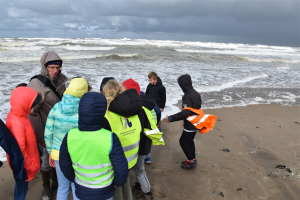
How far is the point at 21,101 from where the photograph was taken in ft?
7.69

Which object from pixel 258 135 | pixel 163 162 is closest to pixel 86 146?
pixel 163 162

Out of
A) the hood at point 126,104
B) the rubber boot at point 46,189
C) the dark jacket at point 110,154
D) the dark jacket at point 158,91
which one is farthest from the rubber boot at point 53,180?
the dark jacket at point 158,91

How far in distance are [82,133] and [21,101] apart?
104cm

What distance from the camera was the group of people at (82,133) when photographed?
6.02 ft

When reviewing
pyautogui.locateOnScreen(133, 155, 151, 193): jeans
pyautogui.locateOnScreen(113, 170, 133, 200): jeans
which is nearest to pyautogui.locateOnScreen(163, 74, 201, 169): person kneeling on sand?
pyautogui.locateOnScreen(133, 155, 151, 193): jeans

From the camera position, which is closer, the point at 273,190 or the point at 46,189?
the point at 46,189

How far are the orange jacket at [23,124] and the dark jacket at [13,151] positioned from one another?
0.05 m

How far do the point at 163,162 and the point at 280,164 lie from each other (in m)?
2.30

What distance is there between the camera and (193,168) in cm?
387

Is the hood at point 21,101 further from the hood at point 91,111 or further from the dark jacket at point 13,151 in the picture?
the hood at point 91,111

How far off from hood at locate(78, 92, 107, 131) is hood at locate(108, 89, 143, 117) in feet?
1.15

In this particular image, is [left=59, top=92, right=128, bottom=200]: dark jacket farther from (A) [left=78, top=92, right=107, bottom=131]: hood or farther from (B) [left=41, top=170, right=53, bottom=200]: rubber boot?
(B) [left=41, top=170, right=53, bottom=200]: rubber boot

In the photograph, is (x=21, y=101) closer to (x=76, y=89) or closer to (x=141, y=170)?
(x=76, y=89)

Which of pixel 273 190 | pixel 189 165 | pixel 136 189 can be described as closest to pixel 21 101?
pixel 136 189
